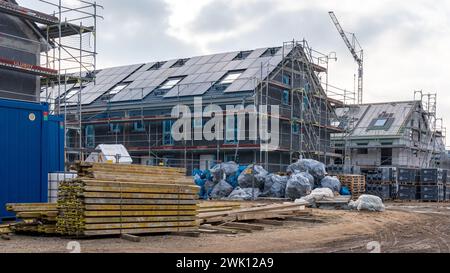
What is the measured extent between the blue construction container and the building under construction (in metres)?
35.3

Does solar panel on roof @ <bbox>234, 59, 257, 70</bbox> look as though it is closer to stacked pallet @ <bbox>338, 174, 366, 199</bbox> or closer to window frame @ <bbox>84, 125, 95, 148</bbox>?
stacked pallet @ <bbox>338, 174, 366, 199</bbox>

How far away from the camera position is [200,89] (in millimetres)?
38375

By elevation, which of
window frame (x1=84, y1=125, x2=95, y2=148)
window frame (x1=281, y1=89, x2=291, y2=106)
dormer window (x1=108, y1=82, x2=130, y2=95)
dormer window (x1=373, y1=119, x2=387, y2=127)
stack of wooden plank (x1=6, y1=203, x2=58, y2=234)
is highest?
dormer window (x1=108, y1=82, x2=130, y2=95)

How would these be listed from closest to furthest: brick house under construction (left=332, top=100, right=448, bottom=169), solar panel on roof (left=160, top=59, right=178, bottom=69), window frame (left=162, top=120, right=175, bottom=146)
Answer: window frame (left=162, top=120, right=175, bottom=146) → solar panel on roof (left=160, top=59, right=178, bottom=69) → brick house under construction (left=332, top=100, right=448, bottom=169)

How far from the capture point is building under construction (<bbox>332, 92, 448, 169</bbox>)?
50031mm

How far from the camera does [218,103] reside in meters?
37.1

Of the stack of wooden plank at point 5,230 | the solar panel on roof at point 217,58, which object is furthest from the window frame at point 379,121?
the stack of wooden plank at point 5,230

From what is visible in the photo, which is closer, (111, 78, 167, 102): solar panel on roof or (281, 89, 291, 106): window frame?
(281, 89, 291, 106): window frame

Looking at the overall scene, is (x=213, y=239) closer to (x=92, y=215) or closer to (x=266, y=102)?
(x=92, y=215)

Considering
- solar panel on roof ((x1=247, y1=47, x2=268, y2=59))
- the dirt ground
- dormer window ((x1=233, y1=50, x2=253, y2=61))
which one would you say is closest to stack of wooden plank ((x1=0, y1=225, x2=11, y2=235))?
the dirt ground

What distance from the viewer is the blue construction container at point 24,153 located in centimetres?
1431

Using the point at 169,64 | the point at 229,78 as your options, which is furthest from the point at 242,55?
the point at 169,64

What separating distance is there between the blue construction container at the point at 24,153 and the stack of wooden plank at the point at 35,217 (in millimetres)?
2302

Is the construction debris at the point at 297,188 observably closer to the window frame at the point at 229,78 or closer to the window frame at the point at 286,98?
the window frame at the point at 229,78
